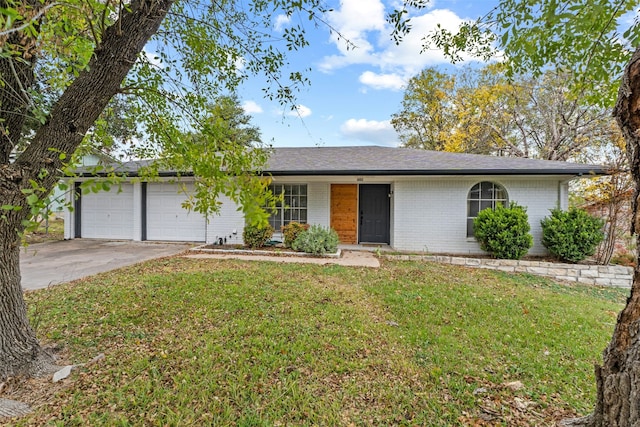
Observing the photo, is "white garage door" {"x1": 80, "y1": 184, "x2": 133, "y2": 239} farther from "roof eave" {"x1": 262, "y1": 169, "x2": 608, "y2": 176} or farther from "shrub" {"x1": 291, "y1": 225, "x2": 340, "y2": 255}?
"shrub" {"x1": 291, "y1": 225, "x2": 340, "y2": 255}

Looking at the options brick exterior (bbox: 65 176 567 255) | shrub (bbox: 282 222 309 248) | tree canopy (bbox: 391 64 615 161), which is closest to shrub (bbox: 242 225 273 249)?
shrub (bbox: 282 222 309 248)

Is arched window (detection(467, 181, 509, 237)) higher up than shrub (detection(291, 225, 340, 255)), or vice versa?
arched window (detection(467, 181, 509, 237))

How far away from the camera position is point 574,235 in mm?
7770

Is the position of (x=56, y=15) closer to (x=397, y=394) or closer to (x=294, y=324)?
(x=294, y=324)

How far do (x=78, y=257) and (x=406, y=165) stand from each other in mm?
9734

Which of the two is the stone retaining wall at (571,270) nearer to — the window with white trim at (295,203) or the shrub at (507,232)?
the shrub at (507,232)

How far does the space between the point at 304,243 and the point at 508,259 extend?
558cm

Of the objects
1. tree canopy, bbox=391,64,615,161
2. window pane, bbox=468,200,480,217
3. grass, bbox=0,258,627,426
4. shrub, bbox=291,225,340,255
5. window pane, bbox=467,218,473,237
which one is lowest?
grass, bbox=0,258,627,426

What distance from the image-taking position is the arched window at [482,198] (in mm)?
9164

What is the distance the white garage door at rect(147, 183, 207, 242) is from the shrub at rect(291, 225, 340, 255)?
13.5 feet

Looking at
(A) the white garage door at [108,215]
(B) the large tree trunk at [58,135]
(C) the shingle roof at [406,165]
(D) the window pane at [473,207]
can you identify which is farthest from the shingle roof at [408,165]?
(A) the white garage door at [108,215]

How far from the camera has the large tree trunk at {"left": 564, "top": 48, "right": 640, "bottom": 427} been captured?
1282 millimetres

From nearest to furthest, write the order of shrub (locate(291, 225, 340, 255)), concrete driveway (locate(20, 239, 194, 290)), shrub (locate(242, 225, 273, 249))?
concrete driveway (locate(20, 239, 194, 290)), shrub (locate(291, 225, 340, 255)), shrub (locate(242, 225, 273, 249))

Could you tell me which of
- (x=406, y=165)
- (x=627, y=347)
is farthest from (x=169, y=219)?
(x=627, y=347)
